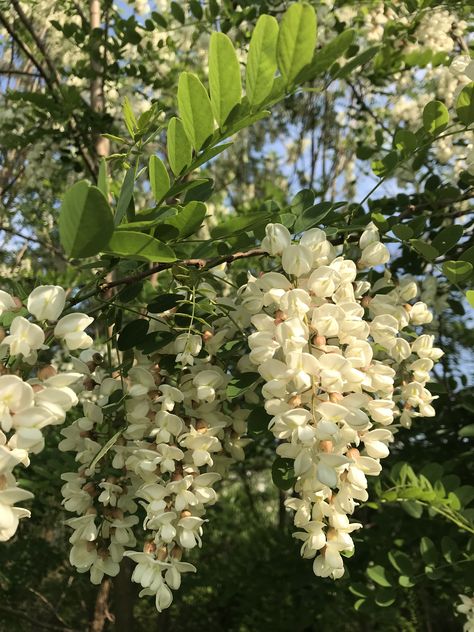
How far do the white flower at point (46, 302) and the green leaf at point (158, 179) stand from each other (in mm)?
146

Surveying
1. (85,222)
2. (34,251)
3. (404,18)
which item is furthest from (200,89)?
(34,251)

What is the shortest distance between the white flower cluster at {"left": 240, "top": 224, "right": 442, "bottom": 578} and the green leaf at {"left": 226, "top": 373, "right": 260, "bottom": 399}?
78 mm

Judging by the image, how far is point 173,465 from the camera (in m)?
0.66

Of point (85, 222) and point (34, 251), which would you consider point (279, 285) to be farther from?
point (34, 251)

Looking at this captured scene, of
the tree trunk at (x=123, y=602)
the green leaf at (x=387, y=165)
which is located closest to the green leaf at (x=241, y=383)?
the green leaf at (x=387, y=165)

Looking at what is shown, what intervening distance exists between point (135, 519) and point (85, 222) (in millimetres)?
385

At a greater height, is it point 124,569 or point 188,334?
point 188,334

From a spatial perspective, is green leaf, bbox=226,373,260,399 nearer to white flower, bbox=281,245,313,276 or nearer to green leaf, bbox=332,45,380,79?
white flower, bbox=281,245,313,276

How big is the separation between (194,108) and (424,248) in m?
0.36

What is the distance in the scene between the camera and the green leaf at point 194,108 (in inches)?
22.5

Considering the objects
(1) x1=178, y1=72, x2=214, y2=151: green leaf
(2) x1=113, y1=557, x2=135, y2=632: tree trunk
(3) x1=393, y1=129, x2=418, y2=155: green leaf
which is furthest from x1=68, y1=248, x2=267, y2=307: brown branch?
(2) x1=113, y1=557, x2=135, y2=632: tree trunk

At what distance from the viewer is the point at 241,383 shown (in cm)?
71

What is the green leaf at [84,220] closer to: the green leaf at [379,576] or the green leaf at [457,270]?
the green leaf at [457,270]

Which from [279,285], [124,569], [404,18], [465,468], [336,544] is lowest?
[124,569]
